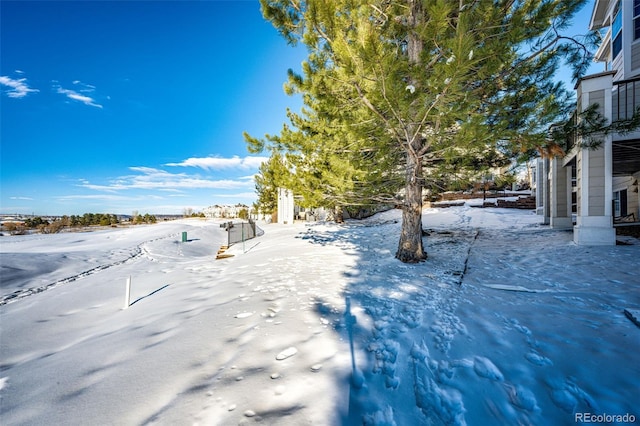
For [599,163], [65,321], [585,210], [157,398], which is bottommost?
[65,321]

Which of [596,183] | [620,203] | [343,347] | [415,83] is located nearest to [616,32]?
[596,183]

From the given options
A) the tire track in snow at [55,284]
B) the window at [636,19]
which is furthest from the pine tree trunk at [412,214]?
the tire track in snow at [55,284]

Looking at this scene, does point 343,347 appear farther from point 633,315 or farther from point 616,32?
point 616,32

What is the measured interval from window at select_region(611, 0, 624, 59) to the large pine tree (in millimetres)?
5662

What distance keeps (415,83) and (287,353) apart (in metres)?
4.40

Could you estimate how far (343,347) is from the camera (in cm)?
243

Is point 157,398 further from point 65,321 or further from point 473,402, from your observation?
point 65,321

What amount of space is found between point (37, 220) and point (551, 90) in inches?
1487

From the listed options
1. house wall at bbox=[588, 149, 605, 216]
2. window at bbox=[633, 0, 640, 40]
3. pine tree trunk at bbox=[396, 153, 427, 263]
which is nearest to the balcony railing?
house wall at bbox=[588, 149, 605, 216]

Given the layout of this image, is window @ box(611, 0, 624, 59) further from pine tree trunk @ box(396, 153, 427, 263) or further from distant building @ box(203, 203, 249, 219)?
distant building @ box(203, 203, 249, 219)

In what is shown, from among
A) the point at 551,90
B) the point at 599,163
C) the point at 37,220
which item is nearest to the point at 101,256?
the point at 551,90

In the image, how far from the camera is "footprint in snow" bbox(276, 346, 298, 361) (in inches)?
90.6

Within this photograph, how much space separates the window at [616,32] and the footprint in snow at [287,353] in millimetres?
13590

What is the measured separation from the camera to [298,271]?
5.14m
